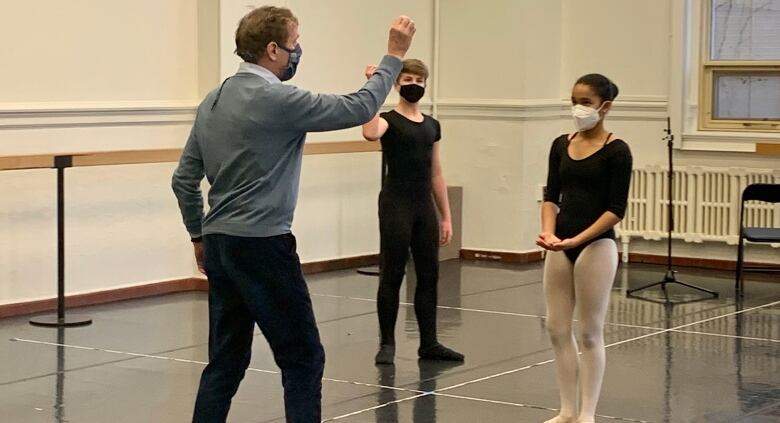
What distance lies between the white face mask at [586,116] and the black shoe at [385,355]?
7.08 ft

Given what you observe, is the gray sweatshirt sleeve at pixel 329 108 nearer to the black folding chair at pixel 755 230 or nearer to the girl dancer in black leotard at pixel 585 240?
the girl dancer in black leotard at pixel 585 240

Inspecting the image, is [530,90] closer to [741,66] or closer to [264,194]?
[741,66]

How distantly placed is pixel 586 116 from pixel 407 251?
182cm

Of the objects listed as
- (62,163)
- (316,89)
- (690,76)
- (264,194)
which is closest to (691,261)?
(690,76)

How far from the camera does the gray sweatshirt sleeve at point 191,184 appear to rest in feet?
15.3

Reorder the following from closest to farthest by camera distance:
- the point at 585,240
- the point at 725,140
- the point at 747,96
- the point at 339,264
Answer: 1. the point at 585,240
2. the point at 339,264
3. the point at 725,140
4. the point at 747,96

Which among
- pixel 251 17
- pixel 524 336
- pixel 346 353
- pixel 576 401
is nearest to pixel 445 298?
pixel 524 336

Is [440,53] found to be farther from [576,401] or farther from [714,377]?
[576,401]

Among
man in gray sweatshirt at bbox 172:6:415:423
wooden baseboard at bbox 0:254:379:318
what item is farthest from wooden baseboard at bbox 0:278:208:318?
man in gray sweatshirt at bbox 172:6:415:423

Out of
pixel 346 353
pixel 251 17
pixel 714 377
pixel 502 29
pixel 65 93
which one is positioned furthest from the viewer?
pixel 502 29

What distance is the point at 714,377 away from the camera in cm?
700

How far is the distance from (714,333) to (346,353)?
2.37 meters

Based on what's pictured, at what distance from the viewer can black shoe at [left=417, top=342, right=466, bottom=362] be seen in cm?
739

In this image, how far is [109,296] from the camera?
9.53 meters
